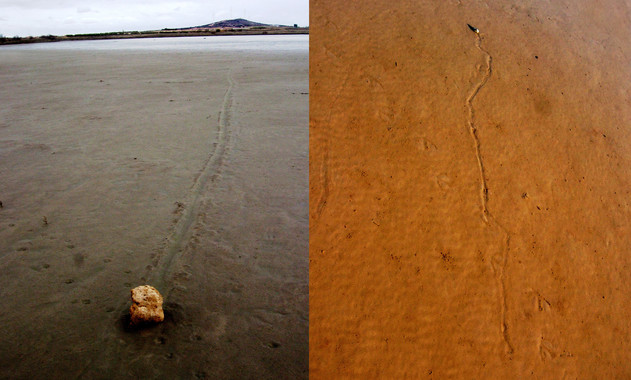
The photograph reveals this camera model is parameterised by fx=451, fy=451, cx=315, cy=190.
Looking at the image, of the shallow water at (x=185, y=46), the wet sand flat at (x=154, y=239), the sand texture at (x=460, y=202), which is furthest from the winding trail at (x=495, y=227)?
the shallow water at (x=185, y=46)

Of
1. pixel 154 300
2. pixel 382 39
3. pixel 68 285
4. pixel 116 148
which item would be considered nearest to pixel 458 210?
pixel 382 39

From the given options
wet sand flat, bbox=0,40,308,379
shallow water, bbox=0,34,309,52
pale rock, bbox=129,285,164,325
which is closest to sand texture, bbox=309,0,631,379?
wet sand flat, bbox=0,40,308,379

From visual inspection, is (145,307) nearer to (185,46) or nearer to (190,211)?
(190,211)

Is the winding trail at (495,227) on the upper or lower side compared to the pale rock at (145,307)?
upper

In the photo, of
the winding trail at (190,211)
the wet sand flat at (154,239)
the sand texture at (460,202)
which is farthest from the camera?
the winding trail at (190,211)

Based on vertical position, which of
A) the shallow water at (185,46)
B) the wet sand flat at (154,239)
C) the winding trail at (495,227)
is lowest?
the wet sand flat at (154,239)

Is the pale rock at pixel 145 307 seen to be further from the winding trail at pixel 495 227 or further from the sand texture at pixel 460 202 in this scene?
the winding trail at pixel 495 227

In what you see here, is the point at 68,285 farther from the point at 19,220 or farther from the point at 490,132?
the point at 490,132
